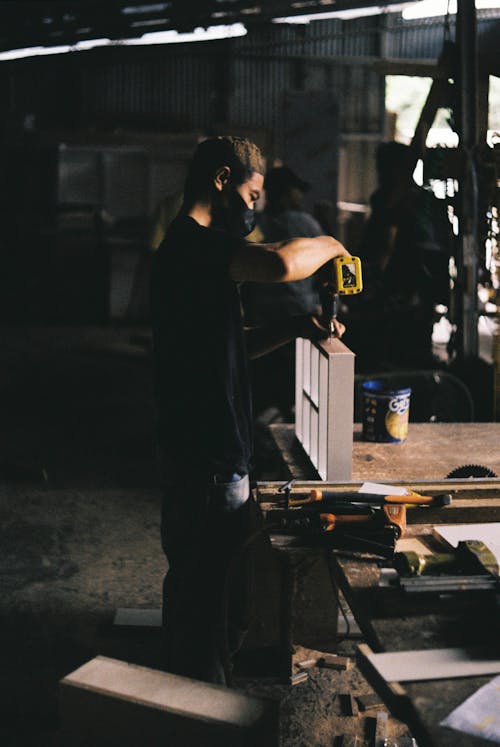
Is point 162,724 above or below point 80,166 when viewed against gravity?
below

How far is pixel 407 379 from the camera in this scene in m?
4.80

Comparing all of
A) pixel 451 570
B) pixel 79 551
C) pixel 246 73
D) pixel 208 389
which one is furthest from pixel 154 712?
pixel 246 73

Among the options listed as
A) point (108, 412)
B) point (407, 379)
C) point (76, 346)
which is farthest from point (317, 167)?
point (407, 379)

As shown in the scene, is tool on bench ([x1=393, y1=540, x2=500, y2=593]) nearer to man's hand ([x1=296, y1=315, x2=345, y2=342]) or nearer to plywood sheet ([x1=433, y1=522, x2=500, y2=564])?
plywood sheet ([x1=433, y1=522, x2=500, y2=564])

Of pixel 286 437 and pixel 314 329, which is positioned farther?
pixel 286 437

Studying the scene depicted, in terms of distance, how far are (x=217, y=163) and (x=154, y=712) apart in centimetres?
142

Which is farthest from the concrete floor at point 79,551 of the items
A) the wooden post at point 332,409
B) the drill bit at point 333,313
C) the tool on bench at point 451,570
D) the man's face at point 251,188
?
the man's face at point 251,188

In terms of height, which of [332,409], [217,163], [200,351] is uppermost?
[217,163]

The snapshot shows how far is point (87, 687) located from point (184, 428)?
83 centimetres

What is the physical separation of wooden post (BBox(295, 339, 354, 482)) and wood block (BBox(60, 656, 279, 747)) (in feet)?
2.63

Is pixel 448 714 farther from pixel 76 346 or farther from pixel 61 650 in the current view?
pixel 76 346

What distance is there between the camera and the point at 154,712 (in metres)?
1.82

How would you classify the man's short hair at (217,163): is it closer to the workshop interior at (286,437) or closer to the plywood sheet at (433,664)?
the workshop interior at (286,437)

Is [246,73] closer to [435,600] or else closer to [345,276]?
[345,276]
